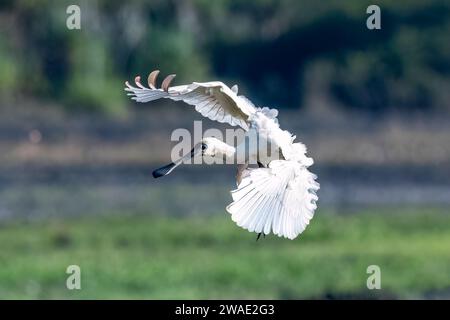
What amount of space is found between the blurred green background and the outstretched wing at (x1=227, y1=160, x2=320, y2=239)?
5.07 metres

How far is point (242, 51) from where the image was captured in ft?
145

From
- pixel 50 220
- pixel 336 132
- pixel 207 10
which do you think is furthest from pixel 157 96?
pixel 207 10

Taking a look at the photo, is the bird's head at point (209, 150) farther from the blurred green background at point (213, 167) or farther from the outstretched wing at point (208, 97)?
the blurred green background at point (213, 167)

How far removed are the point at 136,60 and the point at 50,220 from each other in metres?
17.6

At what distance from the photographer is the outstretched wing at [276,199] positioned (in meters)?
10.8

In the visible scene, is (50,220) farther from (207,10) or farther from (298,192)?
(207,10)

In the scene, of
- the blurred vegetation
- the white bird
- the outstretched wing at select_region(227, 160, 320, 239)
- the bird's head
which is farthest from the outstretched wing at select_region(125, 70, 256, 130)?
the blurred vegetation

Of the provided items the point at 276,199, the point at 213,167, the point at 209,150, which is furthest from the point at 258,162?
the point at 213,167

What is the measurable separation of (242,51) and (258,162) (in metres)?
32.5

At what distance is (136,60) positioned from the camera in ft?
135

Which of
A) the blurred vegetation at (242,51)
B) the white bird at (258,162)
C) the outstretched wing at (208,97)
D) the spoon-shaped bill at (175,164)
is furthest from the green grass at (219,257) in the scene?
the blurred vegetation at (242,51)

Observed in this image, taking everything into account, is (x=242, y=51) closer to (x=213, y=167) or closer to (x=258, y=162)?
(x=213, y=167)

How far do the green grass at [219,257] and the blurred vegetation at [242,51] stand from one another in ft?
54.1

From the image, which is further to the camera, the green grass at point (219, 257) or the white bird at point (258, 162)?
the green grass at point (219, 257)
